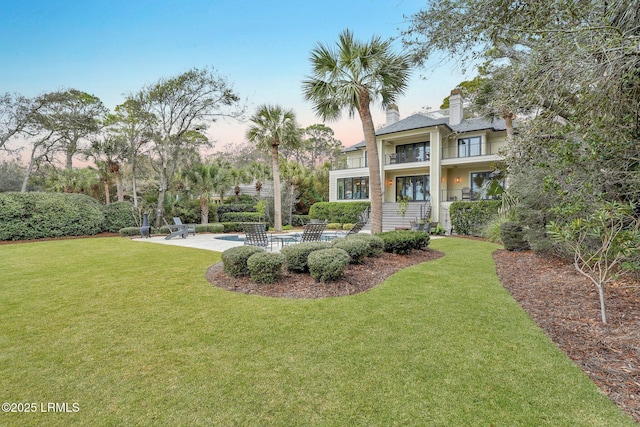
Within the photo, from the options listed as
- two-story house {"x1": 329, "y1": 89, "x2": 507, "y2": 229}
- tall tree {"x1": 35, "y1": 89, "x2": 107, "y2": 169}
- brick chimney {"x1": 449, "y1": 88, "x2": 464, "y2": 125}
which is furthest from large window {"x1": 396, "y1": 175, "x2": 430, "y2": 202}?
tall tree {"x1": 35, "y1": 89, "x2": 107, "y2": 169}

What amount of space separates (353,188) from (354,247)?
18.7 metres

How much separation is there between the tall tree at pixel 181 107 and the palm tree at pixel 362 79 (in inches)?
408

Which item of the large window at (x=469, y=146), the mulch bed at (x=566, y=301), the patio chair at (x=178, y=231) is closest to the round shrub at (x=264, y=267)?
the mulch bed at (x=566, y=301)

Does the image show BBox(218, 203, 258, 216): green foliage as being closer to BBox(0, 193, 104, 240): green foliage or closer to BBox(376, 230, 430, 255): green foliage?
BBox(0, 193, 104, 240): green foliage

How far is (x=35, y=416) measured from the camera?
91.5 inches

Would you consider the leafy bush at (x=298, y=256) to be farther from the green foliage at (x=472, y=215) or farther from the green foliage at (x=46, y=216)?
the green foliage at (x=46, y=216)

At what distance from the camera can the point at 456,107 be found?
2328cm

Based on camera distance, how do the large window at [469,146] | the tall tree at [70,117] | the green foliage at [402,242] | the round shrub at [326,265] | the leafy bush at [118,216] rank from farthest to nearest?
the large window at [469,146], the tall tree at [70,117], the leafy bush at [118,216], the green foliage at [402,242], the round shrub at [326,265]

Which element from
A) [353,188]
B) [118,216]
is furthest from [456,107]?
[118,216]

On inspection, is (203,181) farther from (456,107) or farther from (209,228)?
(456,107)

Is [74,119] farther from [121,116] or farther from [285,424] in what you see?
[285,424]

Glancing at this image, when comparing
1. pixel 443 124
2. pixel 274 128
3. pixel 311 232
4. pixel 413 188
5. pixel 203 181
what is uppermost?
→ pixel 443 124

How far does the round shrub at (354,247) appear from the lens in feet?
22.9

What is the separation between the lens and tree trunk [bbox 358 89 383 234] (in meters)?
10.4
